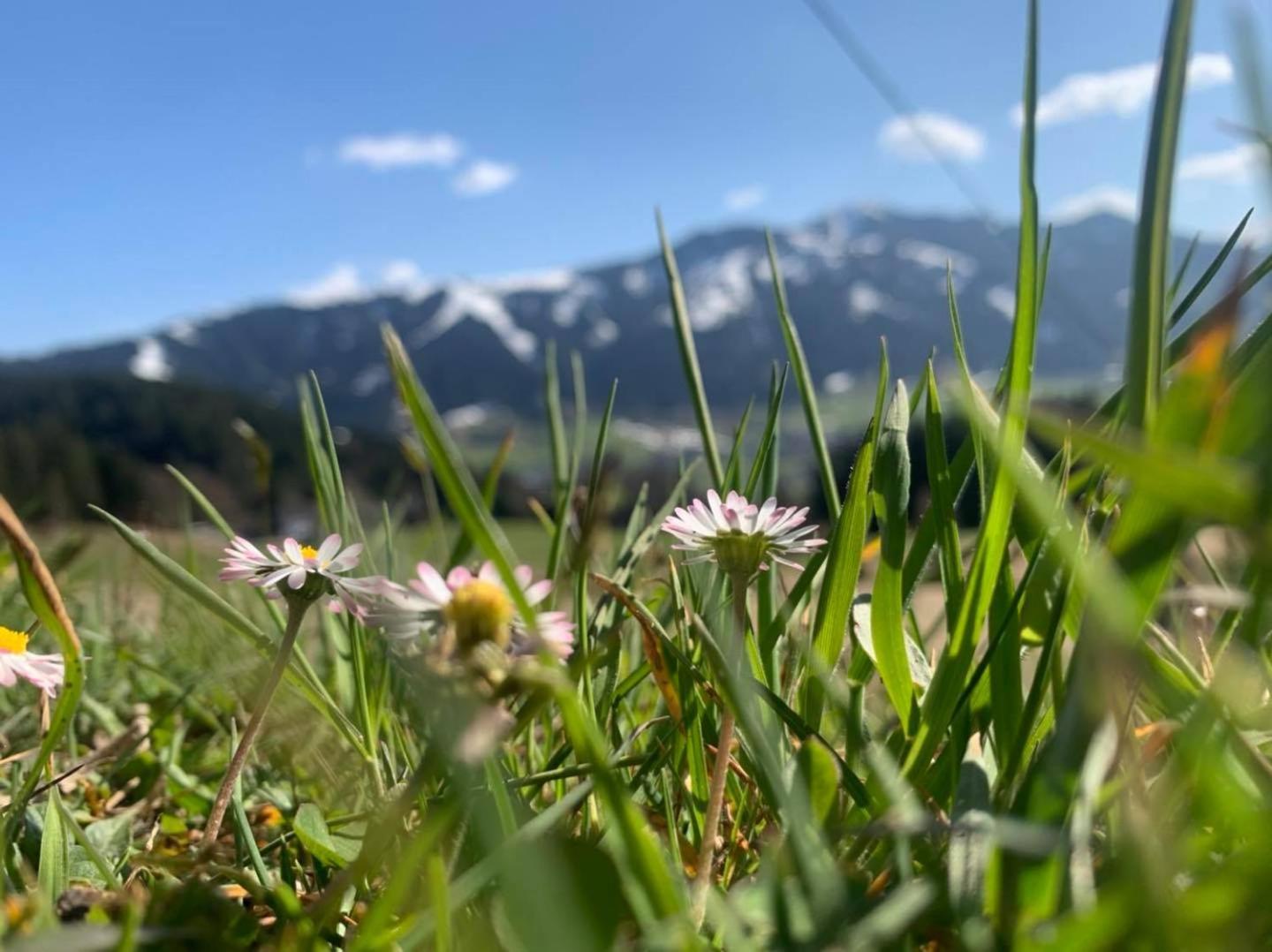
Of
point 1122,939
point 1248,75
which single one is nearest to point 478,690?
point 1122,939

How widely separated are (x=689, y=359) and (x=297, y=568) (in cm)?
34

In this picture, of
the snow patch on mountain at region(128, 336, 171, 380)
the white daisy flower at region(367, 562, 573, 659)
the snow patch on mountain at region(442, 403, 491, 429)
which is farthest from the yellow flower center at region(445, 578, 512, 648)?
the snow patch on mountain at region(128, 336, 171, 380)

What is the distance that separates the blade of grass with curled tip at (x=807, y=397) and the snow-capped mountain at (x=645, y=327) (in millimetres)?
95067

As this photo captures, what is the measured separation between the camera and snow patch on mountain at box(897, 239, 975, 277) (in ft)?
374

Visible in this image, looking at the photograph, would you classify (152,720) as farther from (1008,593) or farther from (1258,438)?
(1258,438)

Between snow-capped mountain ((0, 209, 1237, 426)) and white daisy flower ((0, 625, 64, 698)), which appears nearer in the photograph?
white daisy flower ((0, 625, 64, 698))

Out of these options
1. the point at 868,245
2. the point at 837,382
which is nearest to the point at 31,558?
the point at 837,382

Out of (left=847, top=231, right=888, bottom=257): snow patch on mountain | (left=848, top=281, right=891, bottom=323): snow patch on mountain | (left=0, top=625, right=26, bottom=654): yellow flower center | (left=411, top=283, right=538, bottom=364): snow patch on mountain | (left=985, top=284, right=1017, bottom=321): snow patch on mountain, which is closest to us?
(left=0, top=625, right=26, bottom=654): yellow flower center

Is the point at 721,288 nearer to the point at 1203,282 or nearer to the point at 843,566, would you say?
the point at 1203,282

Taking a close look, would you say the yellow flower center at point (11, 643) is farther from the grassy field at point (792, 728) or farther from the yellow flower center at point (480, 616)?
the yellow flower center at point (480, 616)

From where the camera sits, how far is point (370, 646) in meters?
0.77

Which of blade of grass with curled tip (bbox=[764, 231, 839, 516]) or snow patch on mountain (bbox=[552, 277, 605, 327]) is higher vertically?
blade of grass with curled tip (bbox=[764, 231, 839, 516])

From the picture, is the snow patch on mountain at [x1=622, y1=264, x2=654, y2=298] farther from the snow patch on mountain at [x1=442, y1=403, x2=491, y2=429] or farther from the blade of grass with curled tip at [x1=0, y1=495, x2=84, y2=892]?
the blade of grass with curled tip at [x1=0, y1=495, x2=84, y2=892]

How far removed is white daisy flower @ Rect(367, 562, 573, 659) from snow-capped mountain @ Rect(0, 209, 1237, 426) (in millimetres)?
95454
